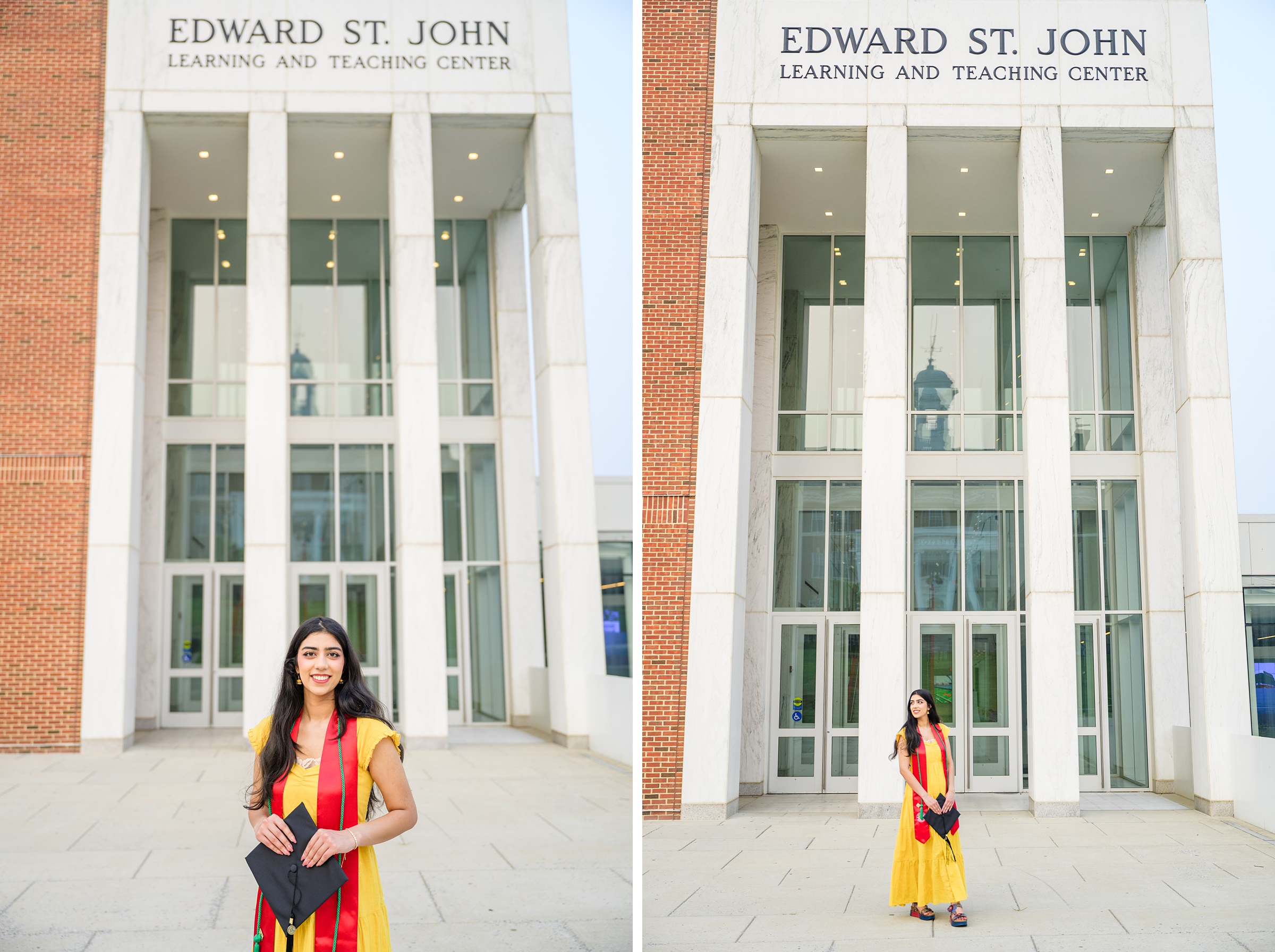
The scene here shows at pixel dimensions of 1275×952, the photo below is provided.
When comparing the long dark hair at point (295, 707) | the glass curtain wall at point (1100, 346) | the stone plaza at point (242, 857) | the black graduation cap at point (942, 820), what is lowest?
the stone plaza at point (242, 857)

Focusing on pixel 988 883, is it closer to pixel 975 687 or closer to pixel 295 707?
pixel 975 687

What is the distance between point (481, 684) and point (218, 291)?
8.33m

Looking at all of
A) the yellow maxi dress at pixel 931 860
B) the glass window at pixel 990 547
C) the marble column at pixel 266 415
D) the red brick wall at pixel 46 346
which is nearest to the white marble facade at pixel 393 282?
the marble column at pixel 266 415

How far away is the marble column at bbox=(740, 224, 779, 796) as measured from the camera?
16594mm

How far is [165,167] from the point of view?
1794 centimetres

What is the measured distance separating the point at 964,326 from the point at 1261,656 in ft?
23.1

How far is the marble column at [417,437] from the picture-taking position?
50.3 feet

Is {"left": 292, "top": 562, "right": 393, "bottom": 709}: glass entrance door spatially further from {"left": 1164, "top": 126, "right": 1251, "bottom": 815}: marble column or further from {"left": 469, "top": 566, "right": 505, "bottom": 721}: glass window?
{"left": 1164, "top": 126, "right": 1251, "bottom": 815}: marble column

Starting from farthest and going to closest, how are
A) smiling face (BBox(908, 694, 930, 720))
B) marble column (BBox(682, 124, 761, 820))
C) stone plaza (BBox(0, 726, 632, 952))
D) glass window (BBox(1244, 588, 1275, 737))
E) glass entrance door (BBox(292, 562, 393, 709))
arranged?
glass entrance door (BBox(292, 562, 393, 709)) → glass window (BBox(1244, 588, 1275, 737)) → marble column (BBox(682, 124, 761, 820)) → smiling face (BBox(908, 694, 930, 720)) → stone plaza (BBox(0, 726, 632, 952))

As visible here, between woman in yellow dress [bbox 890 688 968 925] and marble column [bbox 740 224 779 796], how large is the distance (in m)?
8.04

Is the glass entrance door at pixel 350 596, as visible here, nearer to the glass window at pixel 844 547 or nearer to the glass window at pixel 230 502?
the glass window at pixel 230 502

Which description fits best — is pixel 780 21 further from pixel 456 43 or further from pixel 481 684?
pixel 481 684

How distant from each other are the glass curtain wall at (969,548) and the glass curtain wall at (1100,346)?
1.75 metres

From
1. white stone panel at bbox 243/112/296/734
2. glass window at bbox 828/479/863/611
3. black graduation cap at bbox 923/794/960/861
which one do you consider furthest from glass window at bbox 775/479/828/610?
black graduation cap at bbox 923/794/960/861
